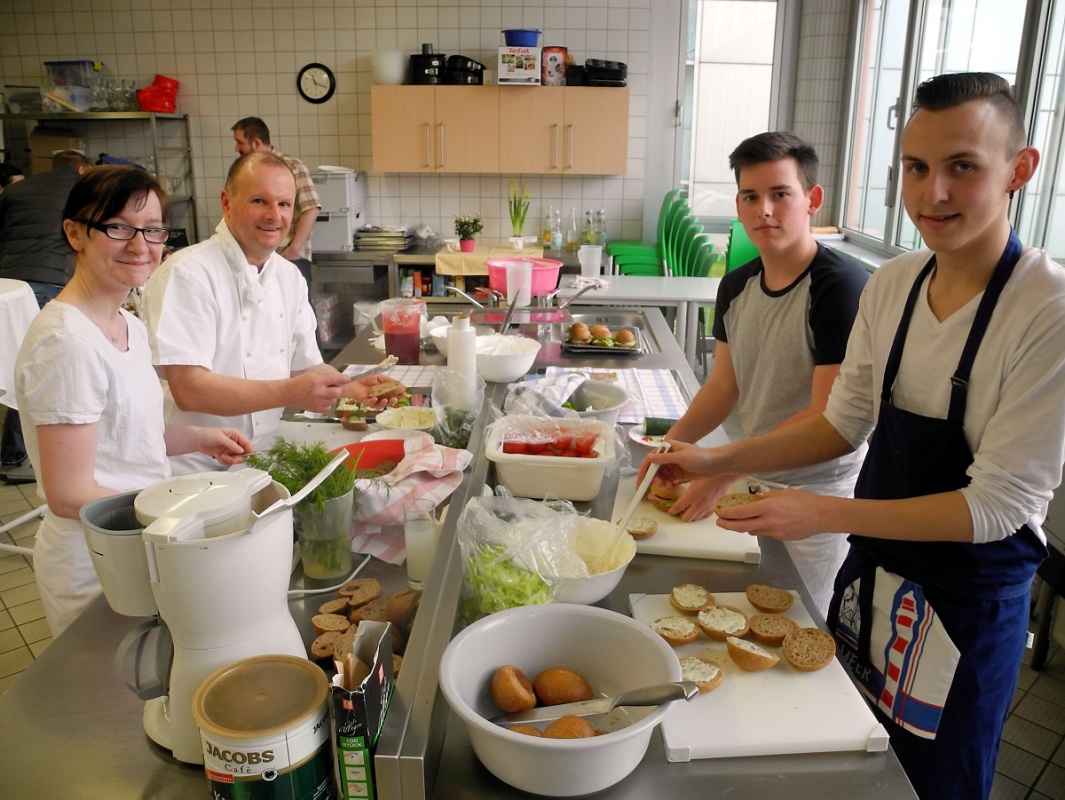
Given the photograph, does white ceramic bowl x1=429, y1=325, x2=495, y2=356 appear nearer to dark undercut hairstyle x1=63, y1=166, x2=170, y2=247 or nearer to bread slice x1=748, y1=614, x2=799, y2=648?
dark undercut hairstyle x1=63, y1=166, x2=170, y2=247

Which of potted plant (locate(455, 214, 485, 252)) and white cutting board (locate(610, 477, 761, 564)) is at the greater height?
potted plant (locate(455, 214, 485, 252))

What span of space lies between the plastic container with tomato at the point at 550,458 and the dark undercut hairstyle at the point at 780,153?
30.6 inches

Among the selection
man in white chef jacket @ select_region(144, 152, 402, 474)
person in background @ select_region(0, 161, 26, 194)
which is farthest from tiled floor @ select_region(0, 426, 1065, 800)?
person in background @ select_region(0, 161, 26, 194)

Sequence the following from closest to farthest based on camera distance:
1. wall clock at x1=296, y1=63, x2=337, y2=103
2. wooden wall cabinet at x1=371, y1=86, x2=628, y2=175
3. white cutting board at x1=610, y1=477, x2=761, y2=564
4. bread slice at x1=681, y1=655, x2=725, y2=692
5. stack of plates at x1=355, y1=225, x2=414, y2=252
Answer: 1. bread slice at x1=681, y1=655, x2=725, y2=692
2. white cutting board at x1=610, y1=477, x2=761, y2=564
3. wooden wall cabinet at x1=371, y1=86, x2=628, y2=175
4. stack of plates at x1=355, y1=225, x2=414, y2=252
5. wall clock at x1=296, y1=63, x2=337, y2=103

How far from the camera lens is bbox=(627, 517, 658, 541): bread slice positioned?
154 centimetres

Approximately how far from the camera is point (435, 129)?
5781mm

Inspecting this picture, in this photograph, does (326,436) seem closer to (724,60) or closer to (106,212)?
(106,212)

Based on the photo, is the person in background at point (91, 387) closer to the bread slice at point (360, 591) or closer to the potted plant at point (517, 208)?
the bread slice at point (360, 591)

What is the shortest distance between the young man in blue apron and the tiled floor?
3.24 ft

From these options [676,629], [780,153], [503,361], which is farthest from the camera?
[503,361]

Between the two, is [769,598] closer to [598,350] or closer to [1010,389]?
[1010,389]

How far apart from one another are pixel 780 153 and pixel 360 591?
1416 mm

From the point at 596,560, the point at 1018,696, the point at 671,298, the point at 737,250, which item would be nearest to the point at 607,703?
the point at 596,560

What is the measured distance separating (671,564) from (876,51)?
5215 mm
